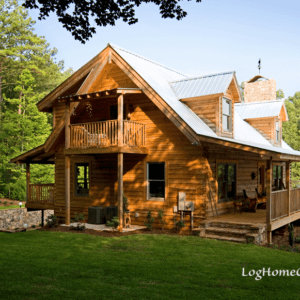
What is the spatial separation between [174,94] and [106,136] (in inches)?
165

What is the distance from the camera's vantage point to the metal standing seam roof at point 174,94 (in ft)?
47.3

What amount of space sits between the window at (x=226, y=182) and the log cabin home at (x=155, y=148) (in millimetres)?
45

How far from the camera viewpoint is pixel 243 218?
14.0m

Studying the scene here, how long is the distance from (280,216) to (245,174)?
14.9 ft

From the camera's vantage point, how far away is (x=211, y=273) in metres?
7.98

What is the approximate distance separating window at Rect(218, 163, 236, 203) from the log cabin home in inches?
1.8

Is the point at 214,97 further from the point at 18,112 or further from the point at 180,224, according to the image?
the point at 18,112

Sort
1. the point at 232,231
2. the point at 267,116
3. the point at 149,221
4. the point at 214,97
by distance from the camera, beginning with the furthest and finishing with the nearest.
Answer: the point at 267,116, the point at 214,97, the point at 149,221, the point at 232,231

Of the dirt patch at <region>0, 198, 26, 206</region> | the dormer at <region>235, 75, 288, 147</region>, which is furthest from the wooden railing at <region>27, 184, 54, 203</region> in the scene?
the dormer at <region>235, 75, 288, 147</region>

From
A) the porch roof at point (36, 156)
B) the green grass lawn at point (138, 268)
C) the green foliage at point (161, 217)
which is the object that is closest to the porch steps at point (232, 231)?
the green grass lawn at point (138, 268)

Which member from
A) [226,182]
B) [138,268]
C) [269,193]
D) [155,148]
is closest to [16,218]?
[155,148]

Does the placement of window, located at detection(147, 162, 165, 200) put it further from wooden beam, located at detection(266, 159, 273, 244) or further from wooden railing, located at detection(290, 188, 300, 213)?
wooden railing, located at detection(290, 188, 300, 213)

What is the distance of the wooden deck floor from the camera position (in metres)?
13.1

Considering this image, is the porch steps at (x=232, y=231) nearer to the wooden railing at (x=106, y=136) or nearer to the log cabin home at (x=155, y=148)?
the log cabin home at (x=155, y=148)
